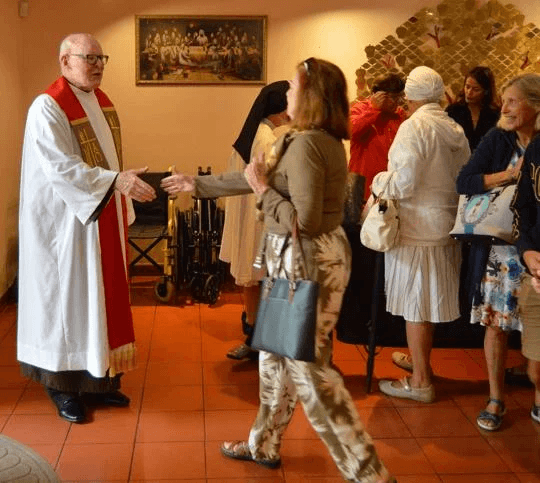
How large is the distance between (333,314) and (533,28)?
4.03 metres

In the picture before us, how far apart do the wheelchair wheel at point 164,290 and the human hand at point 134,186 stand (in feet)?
7.55

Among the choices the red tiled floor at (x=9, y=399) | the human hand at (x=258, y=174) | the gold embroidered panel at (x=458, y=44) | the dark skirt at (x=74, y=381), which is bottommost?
the red tiled floor at (x=9, y=399)

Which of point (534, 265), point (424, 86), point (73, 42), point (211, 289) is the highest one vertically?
point (73, 42)

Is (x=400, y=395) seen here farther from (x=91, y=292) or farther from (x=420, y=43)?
(x=420, y=43)

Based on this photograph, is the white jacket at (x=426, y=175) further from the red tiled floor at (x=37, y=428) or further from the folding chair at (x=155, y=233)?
the folding chair at (x=155, y=233)

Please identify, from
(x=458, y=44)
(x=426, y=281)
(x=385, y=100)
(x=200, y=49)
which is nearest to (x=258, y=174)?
(x=426, y=281)

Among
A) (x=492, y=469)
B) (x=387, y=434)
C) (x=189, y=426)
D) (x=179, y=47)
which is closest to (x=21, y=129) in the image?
(x=179, y=47)

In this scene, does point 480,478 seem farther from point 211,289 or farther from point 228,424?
point 211,289

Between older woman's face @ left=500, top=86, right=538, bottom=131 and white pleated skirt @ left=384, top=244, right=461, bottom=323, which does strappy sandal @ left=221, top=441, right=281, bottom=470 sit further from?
older woman's face @ left=500, top=86, right=538, bottom=131

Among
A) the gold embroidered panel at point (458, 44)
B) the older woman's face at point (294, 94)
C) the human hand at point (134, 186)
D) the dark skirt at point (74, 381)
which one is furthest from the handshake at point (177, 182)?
the gold embroidered panel at point (458, 44)

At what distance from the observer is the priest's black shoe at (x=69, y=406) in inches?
139

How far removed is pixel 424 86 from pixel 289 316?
141 centimetres

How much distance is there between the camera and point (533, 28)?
5.95 metres

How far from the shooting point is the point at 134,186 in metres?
3.21
